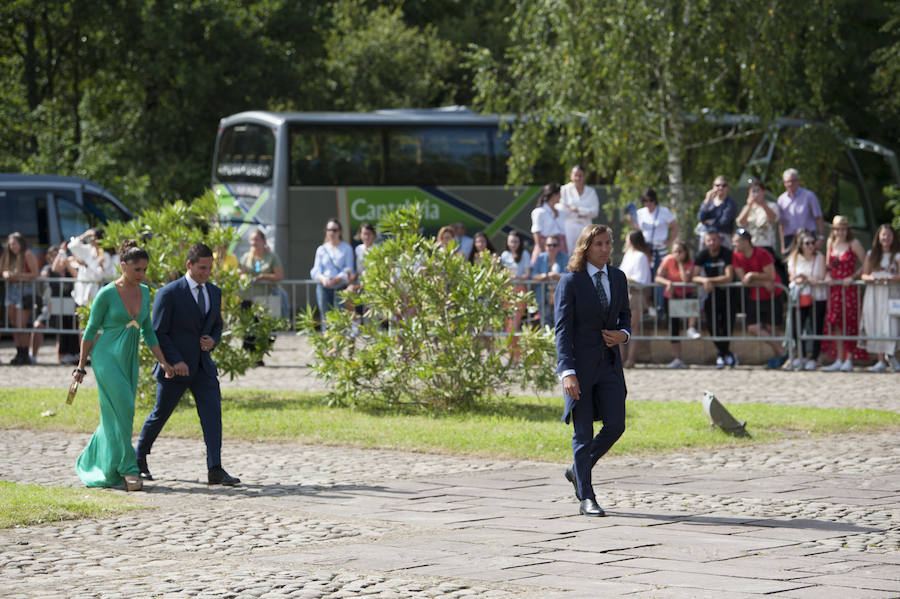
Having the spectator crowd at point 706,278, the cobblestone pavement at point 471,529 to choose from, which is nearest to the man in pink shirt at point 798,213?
the spectator crowd at point 706,278

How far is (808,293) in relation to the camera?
18500mm

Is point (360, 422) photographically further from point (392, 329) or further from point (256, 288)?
point (256, 288)

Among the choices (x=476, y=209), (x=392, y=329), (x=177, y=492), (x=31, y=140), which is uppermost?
(x=31, y=140)

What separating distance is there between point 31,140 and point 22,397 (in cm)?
2587

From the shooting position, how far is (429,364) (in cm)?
1366

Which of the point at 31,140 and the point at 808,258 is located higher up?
the point at 31,140

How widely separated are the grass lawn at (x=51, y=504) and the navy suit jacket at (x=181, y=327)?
1173 millimetres

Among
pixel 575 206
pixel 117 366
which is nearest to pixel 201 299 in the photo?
pixel 117 366

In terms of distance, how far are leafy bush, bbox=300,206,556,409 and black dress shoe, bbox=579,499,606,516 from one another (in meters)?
4.81

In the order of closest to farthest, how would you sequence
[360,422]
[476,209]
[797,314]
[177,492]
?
1. [177,492]
2. [360,422]
3. [797,314]
4. [476,209]

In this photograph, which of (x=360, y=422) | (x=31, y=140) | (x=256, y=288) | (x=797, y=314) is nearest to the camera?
(x=360, y=422)

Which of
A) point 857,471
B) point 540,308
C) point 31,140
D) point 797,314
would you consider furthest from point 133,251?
point 31,140

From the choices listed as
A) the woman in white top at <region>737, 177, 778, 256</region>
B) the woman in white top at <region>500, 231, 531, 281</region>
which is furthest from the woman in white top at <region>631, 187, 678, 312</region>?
the woman in white top at <region>500, 231, 531, 281</region>

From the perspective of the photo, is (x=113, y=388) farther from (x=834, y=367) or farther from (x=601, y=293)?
(x=834, y=367)
